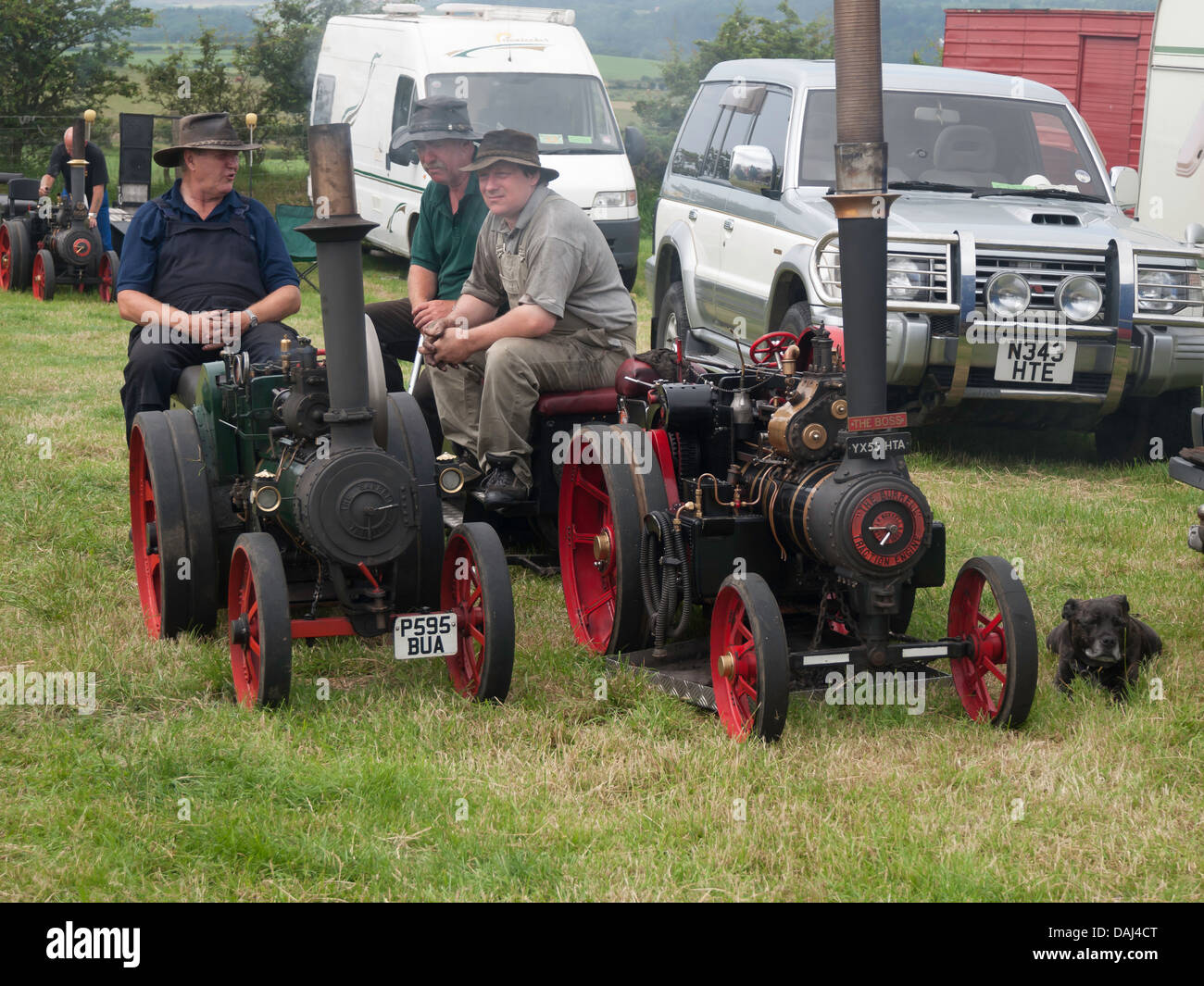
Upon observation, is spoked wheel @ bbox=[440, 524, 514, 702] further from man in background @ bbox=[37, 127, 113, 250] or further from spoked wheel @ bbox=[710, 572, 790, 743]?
man in background @ bbox=[37, 127, 113, 250]

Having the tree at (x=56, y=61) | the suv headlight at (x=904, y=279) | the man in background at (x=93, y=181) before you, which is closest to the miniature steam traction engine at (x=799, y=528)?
the suv headlight at (x=904, y=279)

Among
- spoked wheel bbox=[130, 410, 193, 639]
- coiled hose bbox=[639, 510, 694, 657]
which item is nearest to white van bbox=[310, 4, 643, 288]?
spoked wheel bbox=[130, 410, 193, 639]

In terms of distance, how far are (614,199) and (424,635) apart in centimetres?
1036

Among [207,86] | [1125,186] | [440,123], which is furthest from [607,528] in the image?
[207,86]

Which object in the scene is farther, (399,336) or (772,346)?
(399,336)

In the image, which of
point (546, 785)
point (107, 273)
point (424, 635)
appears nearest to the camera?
point (546, 785)

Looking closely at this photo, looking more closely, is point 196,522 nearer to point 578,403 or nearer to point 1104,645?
point 578,403

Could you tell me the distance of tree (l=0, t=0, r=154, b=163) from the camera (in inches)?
878

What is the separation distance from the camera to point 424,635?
4570mm

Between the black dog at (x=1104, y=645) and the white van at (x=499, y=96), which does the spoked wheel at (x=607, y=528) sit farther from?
the white van at (x=499, y=96)

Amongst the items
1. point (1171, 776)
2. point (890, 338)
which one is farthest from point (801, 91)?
point (1171, 776)

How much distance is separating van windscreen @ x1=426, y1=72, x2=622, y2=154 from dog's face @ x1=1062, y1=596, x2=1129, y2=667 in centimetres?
1058

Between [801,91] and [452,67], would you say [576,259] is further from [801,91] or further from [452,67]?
[452,67]
